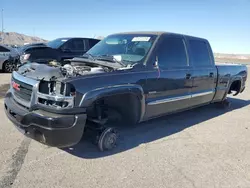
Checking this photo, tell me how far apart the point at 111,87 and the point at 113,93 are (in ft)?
0.31

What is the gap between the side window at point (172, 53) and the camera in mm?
4848

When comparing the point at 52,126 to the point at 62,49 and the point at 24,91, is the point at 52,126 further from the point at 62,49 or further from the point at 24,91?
the point at 62,49

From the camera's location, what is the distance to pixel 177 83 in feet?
16.8

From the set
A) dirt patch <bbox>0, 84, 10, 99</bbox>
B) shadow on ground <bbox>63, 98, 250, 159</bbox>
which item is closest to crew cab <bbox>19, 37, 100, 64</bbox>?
dirt patch <bbox>0, 84, 10, 99</bbox>

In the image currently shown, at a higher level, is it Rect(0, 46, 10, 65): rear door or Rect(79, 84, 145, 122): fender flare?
Rect(79, 84, 145, 122): fender flare

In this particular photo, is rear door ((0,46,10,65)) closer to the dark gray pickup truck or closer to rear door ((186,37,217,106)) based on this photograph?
the dark gray pickup truck

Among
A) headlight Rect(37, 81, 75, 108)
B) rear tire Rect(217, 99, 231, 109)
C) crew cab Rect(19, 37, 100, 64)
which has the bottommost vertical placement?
rear tire Rect(217, 99, 231, 109)

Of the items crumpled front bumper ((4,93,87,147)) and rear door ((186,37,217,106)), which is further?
rear door ((186,37,217,106))

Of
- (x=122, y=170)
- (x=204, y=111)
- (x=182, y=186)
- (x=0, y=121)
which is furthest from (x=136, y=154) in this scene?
(x=204, y=111)

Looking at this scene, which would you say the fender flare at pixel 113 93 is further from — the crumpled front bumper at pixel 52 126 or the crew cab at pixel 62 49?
the crew cab at pixel 62 49

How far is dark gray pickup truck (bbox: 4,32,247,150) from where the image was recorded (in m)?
3.41

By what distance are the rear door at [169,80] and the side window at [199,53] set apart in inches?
14.5

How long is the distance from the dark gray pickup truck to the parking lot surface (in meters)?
0.35

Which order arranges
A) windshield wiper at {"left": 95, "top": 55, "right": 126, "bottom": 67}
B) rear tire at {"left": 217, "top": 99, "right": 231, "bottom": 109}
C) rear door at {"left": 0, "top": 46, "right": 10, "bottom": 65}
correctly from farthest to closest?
rear door at {"left": 0, "top": 46, "right": 10, "bottom": 65} → rear tire at {"left": 217, "top": 99, "right": 231, "bottom": 109} → windshield wiper at {"left": 95, "top": 55, "right": 126, "bottom": 67}
